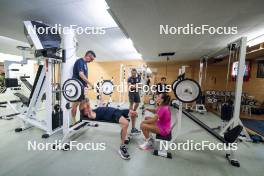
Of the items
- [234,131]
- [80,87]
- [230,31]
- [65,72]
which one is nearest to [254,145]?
[234,131]

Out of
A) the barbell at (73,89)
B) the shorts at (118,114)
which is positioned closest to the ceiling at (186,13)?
the barbell at (73,89)

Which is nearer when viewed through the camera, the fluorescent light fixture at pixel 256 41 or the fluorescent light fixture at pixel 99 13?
the fluorescent light fixture at pixel 99 13

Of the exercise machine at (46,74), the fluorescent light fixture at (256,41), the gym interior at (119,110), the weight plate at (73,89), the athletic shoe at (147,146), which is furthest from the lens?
the fluorescent light fixture at (256,41)


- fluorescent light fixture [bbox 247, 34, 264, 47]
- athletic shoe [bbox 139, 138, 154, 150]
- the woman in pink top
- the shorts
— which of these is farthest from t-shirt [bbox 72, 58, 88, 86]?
fluorescent light fixture [bbox 247, 34, 264, 47]

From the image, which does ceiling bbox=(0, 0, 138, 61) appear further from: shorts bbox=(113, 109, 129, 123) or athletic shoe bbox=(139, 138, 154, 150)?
athletic shoe bbox=(139, 138, 154, 150)

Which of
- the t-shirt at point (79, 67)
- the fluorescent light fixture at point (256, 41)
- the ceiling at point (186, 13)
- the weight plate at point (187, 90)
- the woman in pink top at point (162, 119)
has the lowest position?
the woman in pink top at point (162, 119)

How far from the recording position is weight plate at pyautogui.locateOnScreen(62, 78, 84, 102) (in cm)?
229

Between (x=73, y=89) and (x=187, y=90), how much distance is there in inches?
73.1

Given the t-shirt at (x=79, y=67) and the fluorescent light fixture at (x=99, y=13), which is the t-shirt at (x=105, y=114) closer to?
the t-shirt at (x=79, y=67)

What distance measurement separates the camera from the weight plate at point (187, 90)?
232cm

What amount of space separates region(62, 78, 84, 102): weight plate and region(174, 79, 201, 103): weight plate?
1559mm

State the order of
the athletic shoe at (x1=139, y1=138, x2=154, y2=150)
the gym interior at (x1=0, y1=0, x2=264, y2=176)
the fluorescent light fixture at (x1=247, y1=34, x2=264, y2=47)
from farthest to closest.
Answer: the fluorescent light fixture at (x1=247, y1=34, x2=264, y2=47), the athletic shoe at (x1=139, y1=138, x2=154, y2=150), the gym interior at (x1=0, y1=0, x2=264, y2=176)

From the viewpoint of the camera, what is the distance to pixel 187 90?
2373 millimetres

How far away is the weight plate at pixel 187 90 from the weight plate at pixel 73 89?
156 cm
